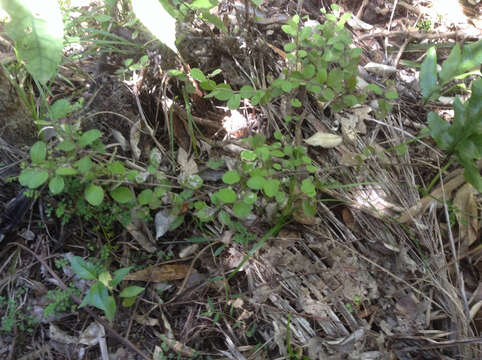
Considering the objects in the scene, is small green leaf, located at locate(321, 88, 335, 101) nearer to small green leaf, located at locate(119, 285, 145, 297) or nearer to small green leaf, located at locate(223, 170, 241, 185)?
small green leaf, located at locate(223, 170, 241, 185)

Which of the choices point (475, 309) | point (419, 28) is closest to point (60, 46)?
point (475, 309)

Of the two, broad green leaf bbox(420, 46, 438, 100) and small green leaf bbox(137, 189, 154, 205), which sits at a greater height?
broad green leaf bbox(420, 46, 438, 100)

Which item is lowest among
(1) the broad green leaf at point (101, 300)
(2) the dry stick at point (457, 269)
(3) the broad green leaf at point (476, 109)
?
(1) the broad green leaf at point (101, 300)

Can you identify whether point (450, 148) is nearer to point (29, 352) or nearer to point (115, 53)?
point (115, 53)

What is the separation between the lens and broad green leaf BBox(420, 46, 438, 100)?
180 cm

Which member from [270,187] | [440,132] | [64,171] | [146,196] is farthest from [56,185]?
[440,132]

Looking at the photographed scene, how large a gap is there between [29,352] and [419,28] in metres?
2.70

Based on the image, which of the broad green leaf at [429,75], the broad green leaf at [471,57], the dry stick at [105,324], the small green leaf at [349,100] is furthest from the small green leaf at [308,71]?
the dry stick at [105,324]

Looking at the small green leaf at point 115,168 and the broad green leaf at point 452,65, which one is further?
the broad green leaf at point 452,65

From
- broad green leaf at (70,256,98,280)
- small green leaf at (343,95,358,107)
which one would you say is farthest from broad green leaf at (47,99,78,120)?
small green leaf at (343,95,358,107)

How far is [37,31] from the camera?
65 cm

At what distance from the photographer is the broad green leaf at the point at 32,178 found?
106cm

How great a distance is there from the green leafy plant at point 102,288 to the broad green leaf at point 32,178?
1.03ft

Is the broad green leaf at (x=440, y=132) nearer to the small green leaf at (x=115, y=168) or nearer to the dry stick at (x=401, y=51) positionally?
the dry stick at (x=401, y=51)
